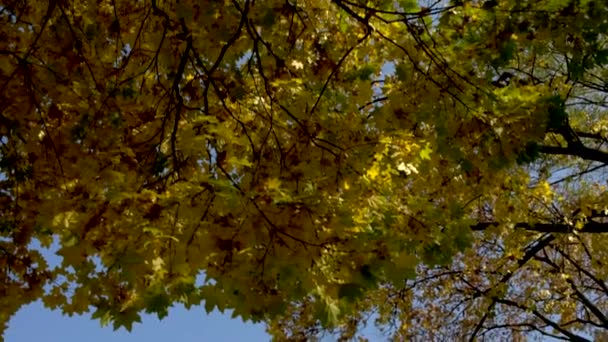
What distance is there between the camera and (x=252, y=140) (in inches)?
175

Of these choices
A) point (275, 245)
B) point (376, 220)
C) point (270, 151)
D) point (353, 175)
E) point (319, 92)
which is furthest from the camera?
point (319, 92)

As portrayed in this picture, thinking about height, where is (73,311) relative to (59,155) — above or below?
below

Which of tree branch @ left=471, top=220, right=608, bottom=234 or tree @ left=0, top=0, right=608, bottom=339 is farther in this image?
tree branch @ left=471, top=220, right=608, bottom=234

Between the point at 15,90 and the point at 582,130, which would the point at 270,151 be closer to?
the point at 15,90

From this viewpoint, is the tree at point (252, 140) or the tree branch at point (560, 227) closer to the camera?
the tree at point (252, 140)

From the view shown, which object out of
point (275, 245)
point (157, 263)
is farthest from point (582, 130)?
point (157, 263)

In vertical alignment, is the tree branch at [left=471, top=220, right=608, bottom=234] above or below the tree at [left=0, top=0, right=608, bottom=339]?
above

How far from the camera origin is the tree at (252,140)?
3.39 meters

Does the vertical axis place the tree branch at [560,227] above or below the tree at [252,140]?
above

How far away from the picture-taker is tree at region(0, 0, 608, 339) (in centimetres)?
339

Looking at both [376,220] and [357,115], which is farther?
[357,115]

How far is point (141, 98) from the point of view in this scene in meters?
4.99

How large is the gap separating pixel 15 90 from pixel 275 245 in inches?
104

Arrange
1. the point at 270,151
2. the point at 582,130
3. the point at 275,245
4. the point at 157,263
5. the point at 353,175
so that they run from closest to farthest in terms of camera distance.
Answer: the point at 157,263 < the point at 275,245 < the point at 353,175 < the point at 270,151 < the point at 582,130
